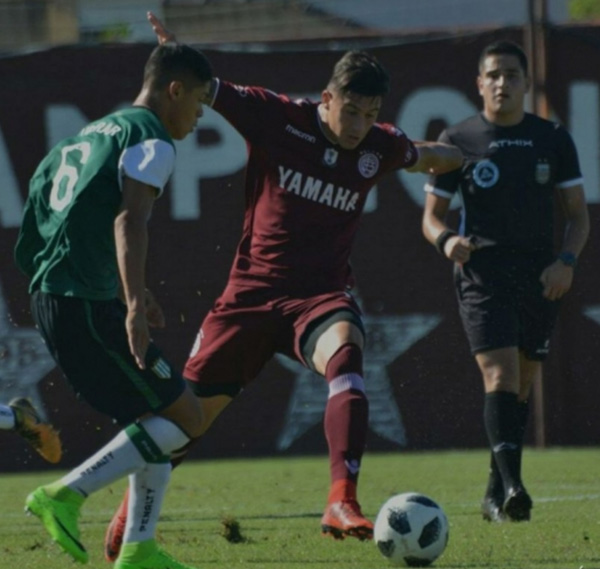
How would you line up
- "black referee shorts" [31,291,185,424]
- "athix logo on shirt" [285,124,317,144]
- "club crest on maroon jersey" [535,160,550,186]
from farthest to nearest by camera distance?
"club crest on maroon jersey" [535,160,550,186], "athix logo on shirt" [285,124,317,144], "black referee shorts" [31,291,185,424]

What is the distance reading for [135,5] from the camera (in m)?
12.8

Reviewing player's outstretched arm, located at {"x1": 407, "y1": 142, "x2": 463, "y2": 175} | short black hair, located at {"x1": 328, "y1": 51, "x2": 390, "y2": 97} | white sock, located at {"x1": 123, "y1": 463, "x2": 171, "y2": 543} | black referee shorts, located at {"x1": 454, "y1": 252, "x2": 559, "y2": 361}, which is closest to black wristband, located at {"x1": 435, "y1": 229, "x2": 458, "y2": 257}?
black referee shorts, located at {"x1": 454, "y1": 252, "x2": 559, "y2": 361}

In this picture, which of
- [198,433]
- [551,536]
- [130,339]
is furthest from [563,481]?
[130,339]

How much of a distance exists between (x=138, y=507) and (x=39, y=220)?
1100 mm

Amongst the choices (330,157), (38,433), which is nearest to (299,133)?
(330,157)

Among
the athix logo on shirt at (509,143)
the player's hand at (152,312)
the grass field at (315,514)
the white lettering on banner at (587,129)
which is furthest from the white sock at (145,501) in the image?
the white lettering on banner at (587,129)

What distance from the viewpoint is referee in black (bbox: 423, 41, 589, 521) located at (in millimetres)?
7973

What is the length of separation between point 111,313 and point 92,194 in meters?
0.44

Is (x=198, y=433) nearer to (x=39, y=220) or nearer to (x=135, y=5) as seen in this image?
(x=39, y=220)

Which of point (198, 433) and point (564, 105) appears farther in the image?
point (564, 105)

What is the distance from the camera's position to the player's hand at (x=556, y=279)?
7953mm

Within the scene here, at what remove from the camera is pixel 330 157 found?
741 centimetres

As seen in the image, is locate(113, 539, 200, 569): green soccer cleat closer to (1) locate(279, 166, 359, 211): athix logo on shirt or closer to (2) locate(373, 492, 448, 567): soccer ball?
(2) locate(373, 492, 448, 567): soccer ball

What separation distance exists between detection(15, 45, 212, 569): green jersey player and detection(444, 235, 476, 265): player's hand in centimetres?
233
